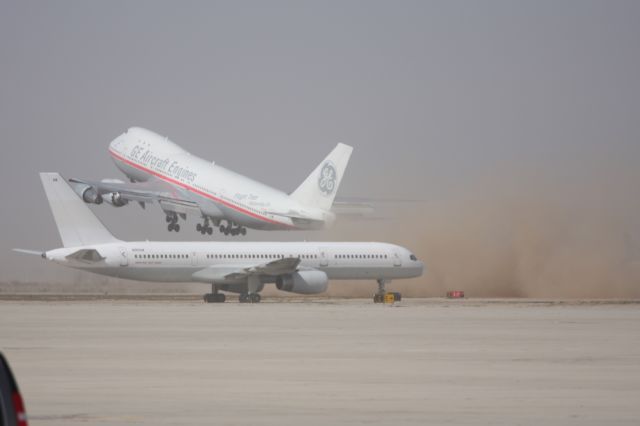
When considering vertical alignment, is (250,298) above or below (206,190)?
below

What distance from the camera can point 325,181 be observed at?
105750mm

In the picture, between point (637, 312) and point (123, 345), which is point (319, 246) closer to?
point (637, 312)

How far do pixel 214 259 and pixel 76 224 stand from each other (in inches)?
383

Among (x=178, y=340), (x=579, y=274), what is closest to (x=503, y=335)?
(x=178, y=340)

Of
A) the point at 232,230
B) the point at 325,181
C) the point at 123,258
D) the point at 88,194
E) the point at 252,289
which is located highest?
the point at 325,181

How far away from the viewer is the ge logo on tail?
105 metres

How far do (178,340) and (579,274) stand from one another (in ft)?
222

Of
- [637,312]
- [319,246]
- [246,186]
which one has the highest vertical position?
[246,186]

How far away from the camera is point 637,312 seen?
65.4 metres

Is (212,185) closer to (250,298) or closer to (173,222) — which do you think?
(173,222)

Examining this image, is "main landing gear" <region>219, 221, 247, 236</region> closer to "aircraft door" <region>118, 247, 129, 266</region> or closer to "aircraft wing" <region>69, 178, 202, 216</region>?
"aircraft wing" <region>69, 178, 202, 216</region>

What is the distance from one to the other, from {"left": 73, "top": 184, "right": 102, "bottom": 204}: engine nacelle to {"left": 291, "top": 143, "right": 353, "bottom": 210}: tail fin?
16.4m

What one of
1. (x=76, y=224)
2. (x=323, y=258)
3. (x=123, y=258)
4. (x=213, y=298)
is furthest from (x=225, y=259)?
(x=76, y=224)

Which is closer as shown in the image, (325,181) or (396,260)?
(396,260)
